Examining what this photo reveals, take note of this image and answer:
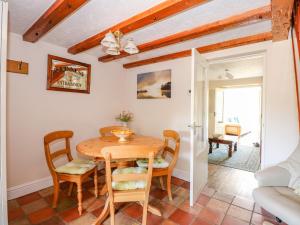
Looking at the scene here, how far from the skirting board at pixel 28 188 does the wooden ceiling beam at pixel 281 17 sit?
3.49 m

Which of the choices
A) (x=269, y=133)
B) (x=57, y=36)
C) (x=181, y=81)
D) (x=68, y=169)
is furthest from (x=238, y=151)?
(x=57, y=36)

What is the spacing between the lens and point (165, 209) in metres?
1.97

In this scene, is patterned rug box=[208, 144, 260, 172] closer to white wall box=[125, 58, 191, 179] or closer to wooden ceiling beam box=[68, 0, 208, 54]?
white wall box=[125, 58, 191, 179]

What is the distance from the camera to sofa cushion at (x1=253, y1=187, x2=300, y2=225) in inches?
48.3

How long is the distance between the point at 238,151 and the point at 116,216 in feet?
13.2

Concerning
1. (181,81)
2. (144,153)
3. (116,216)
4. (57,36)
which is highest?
(57,36)

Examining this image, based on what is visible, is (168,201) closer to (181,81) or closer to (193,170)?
(193,170)

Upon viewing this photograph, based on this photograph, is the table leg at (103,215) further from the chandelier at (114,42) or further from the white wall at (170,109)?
the chandelier at (114,42)

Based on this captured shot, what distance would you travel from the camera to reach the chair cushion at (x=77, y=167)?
6.26 ft

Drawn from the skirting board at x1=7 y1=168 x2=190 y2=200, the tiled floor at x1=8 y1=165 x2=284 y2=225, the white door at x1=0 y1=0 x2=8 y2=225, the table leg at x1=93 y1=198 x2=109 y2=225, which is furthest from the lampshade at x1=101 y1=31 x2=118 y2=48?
the skirting board at x1=7 y1=168 x2=190 y2=200

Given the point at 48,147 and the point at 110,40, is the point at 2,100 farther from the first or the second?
the point at 110,40

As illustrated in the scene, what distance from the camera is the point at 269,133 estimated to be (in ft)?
7.17

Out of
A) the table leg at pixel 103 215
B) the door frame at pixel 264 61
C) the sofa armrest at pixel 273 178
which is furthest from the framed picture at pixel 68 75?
the sofa armrest at pixel 273 178

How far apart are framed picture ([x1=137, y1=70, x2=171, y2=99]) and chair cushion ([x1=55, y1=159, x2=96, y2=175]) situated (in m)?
1.74
